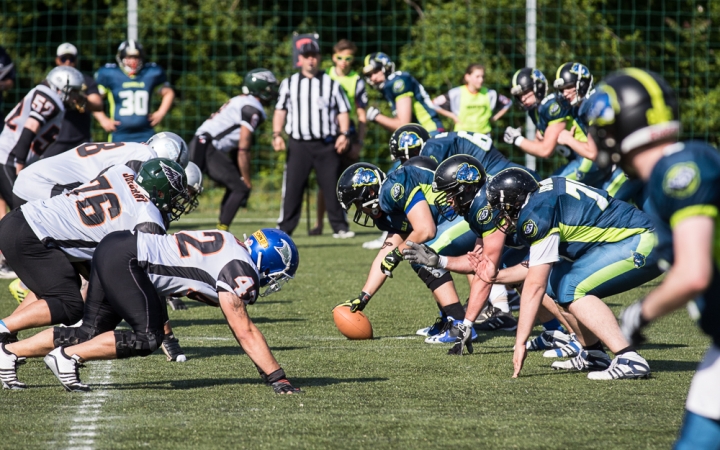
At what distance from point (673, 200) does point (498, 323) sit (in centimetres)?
463

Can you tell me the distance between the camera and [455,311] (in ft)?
A: 23.0

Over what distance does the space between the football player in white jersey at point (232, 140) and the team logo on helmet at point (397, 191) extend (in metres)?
4.95

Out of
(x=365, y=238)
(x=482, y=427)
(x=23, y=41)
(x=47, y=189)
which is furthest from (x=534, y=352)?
(x=23, y=41)

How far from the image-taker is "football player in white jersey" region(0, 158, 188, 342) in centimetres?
581

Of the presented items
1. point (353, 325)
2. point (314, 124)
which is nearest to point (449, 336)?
point (353, 325)

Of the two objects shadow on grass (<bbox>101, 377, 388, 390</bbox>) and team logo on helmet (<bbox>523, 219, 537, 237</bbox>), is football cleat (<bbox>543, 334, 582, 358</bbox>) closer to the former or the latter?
team logo on helmet (<bbox>523, 219, 537, 237</bbox>)

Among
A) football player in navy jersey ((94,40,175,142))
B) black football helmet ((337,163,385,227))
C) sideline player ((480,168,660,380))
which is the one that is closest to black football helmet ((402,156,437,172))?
black football helmet ((337,163,385,227))

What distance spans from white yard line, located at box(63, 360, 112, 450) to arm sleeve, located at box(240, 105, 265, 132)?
6.05 meters

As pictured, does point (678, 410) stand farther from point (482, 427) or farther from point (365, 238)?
point (365, 238)

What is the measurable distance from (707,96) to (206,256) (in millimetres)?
16265

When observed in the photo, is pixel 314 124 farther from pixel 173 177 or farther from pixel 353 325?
pixel 173 177

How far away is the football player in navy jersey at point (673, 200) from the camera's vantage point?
3.01m

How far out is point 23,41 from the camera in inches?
878

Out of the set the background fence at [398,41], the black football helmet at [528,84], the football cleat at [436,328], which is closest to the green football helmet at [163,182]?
the football cleat at [436,328]
